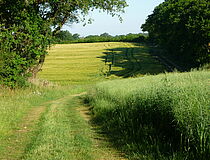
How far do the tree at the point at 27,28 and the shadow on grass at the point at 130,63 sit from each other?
71.3ft

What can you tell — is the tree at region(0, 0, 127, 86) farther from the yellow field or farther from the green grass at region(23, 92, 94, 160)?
the yellow field

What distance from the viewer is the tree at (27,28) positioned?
67.8 ft

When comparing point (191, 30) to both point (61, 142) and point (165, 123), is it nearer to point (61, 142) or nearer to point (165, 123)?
point (165, 123)

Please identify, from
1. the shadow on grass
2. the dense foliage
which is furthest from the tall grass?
the shadow on grass

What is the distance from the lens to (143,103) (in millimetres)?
9180

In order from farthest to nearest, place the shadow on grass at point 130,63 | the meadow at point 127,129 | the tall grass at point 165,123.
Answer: the shadow on grass at point 130,63 < the meadow at point 127,129 < the tall grass at point 165,123

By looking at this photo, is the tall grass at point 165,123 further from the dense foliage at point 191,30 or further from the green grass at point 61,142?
the dense foliage at point 191,30

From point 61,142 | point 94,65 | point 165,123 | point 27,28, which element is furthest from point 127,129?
point 94,65

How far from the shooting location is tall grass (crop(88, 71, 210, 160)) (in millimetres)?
5668

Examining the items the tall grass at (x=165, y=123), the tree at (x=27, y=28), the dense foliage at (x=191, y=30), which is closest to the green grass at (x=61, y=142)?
the tall grass at (x=165, y=123)

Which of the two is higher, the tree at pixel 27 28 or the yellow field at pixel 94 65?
the tree at pixel 27 28

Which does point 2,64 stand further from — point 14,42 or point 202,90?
point 202,90

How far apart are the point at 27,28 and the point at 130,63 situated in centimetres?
3721

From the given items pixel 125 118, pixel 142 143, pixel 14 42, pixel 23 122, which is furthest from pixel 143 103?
pixel 14 42
